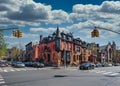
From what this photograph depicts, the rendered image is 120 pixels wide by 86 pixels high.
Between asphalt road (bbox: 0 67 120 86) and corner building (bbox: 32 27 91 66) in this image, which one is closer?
asphalt road (bbox: 0 67 120 86)

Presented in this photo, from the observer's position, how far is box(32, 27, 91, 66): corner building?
83.4 m

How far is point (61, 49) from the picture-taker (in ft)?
276

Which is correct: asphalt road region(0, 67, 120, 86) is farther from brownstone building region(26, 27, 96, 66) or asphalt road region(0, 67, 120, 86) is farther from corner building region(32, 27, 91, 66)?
corner building region(32, 27, 91, 66)

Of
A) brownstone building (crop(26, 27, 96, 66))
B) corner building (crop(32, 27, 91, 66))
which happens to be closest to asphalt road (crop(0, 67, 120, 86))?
brownstone building (crop(26, 27, 96, 66))

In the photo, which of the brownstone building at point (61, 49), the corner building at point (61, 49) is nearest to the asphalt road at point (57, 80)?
the brownstone building at point (61, 49)

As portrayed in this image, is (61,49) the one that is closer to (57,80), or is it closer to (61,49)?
(61,49)

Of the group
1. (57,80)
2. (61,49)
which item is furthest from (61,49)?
(57,80)

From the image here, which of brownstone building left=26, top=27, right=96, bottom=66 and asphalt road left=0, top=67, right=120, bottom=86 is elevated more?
brownstone building left=26, top=27, right=96, bottom=66

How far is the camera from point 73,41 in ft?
302

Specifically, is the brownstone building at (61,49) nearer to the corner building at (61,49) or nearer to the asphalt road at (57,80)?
the corner building at (61,49)

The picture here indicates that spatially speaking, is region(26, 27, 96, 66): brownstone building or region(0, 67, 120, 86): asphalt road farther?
region(26, 27, 96, 66): brownstone building

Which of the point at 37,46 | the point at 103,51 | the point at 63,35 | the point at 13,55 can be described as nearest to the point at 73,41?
the point at 63,35

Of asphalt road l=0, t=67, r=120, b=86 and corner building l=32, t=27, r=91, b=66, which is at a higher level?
corner building l=32, t=27, r=91, b=66

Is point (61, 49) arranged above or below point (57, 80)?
above
